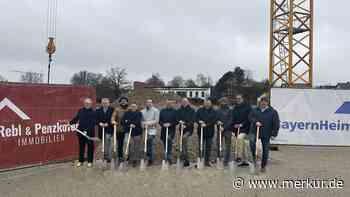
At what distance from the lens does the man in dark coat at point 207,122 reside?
423 inches

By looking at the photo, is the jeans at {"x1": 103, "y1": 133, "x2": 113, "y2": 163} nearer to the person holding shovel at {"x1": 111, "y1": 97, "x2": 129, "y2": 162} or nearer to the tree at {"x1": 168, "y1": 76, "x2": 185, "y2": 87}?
the person holding shovel at {"x1": 111, "y1": 97, "x2": 129, "y2": 162}

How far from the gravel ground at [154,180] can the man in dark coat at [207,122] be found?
82 cm

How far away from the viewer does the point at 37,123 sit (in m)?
10.5

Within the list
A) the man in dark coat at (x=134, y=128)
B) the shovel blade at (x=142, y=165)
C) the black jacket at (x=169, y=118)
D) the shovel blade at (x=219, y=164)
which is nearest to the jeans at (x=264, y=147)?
the shovel blade at (x=219, y=164)

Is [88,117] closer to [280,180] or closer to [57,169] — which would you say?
[57,169]

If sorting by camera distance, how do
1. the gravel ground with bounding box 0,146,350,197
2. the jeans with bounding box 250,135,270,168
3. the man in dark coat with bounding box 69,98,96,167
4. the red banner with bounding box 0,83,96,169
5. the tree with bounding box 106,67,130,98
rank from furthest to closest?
the tree with bounding box 106,67,130,98
the man in dark coat with bounding box 69,98,96,167
the jeans with bounding box 250,135,270,168
the red banner with bounding box 0,83,96,169
the gravel ground with bounding box 0,146,350,197

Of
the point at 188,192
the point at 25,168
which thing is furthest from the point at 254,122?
the point at 25,168

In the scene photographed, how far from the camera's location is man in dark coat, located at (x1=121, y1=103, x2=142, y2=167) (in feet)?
33.9

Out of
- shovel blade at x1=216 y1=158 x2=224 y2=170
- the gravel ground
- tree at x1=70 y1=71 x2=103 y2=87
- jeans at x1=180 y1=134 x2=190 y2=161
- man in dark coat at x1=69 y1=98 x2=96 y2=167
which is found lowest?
the gravel ground

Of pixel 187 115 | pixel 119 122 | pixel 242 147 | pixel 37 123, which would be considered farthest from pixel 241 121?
pixel 37 123

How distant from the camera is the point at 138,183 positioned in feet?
27.5

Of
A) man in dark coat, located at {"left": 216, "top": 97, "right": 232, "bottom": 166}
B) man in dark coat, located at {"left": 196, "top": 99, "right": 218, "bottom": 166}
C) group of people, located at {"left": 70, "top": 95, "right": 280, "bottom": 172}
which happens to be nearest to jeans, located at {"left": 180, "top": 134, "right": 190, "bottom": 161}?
group of people, located at {"left": 70, "top": 95, "right": 280, "bottom": 172}

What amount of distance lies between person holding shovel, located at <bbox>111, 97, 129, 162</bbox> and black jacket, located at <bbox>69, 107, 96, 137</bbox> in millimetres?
494

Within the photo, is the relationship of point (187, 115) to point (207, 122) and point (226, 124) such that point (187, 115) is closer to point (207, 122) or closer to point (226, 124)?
point (207, 122)
